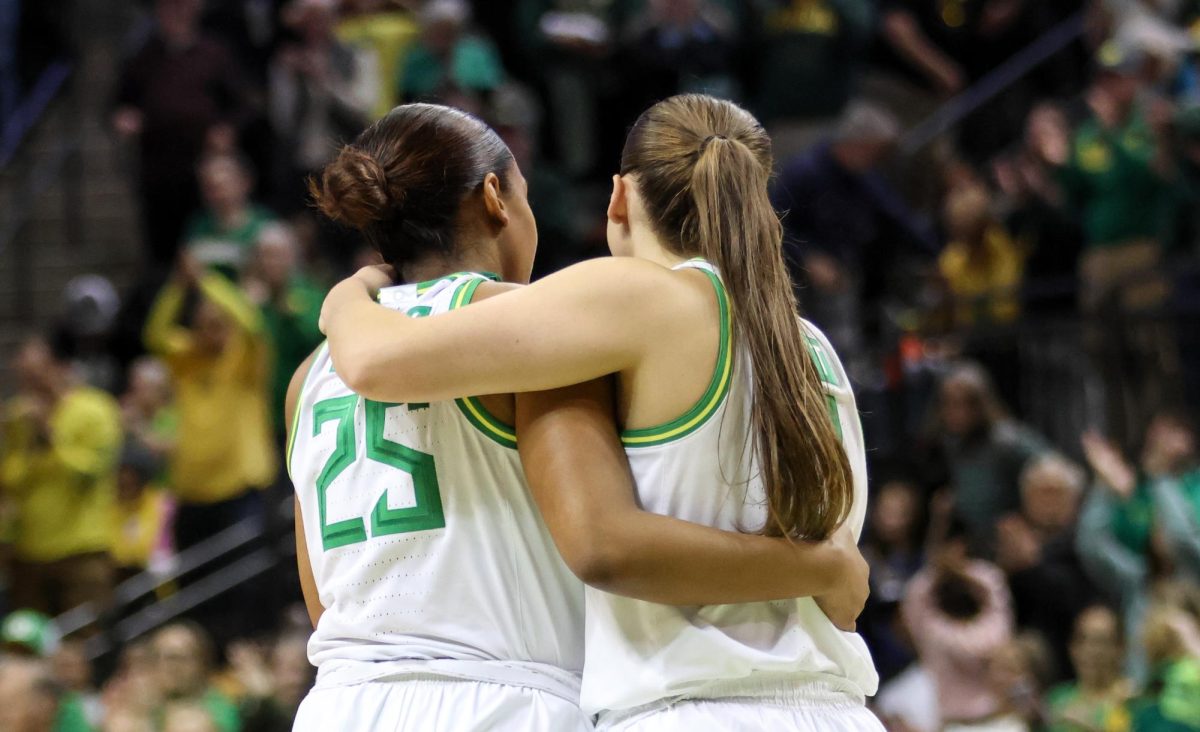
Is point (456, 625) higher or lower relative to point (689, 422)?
lower

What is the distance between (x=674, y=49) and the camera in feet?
33.4

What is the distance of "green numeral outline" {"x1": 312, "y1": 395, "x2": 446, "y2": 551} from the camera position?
2811mm

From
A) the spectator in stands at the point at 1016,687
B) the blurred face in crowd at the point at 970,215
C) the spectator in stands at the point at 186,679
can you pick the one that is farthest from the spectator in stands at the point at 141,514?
the blurred face in crowd at the point at 970,215

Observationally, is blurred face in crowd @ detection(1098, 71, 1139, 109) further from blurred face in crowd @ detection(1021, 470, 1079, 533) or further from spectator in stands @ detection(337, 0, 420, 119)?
spectator in stands @ detection(337, 0, 420, 119)

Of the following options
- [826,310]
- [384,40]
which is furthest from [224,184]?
[826,310]

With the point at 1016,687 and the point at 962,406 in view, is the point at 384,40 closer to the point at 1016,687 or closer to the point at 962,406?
the point at 962,406

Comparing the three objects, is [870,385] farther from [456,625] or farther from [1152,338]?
[456,625]

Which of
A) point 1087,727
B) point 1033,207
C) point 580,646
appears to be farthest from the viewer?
point 1033,207

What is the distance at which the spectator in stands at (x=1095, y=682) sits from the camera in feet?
21.6

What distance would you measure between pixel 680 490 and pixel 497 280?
524 millimetres

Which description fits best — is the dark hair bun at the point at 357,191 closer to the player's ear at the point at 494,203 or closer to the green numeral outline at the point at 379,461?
the player's ear at the point at 494,203

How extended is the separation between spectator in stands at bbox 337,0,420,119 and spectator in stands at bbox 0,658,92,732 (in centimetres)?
472

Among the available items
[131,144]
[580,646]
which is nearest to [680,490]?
[580,646]

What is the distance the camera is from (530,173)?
9.51 meters
